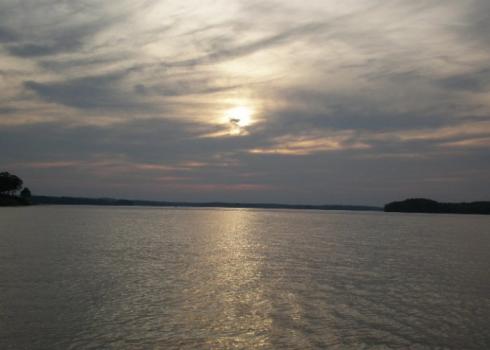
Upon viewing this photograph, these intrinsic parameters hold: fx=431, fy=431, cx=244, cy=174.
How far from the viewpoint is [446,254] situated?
56688mm

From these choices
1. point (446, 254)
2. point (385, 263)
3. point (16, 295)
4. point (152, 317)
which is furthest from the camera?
point (446, 254)

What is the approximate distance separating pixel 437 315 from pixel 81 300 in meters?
20.7

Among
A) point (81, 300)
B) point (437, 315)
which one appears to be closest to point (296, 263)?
point (437, 315)

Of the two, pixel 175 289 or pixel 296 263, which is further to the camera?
pixel 296 263

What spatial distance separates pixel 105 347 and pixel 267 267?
2529 cm

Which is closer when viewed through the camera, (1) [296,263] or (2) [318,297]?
(2) [318,297]

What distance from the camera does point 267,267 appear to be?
41.6m

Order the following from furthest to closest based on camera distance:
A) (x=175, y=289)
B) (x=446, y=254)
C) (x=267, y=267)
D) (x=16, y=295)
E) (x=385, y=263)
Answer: (x=446, y=254)
(x=385, y=263)
(x=267, y=267)
(x=175, y=289)
(x=16, y=295)

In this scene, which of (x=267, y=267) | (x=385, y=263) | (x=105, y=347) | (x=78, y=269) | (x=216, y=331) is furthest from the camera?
(x=385, y=263)

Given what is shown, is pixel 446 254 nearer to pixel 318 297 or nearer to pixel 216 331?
pixel 318 297

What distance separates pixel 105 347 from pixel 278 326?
833cm

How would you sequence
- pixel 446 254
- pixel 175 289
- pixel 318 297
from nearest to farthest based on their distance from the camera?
1. pixel 318 297
2. pixel 175 289
3. pixel 446 254

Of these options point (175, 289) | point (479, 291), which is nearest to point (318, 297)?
point (175, 289)

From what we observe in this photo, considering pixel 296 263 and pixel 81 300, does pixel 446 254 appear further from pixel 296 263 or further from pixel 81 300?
pixel 81 300
